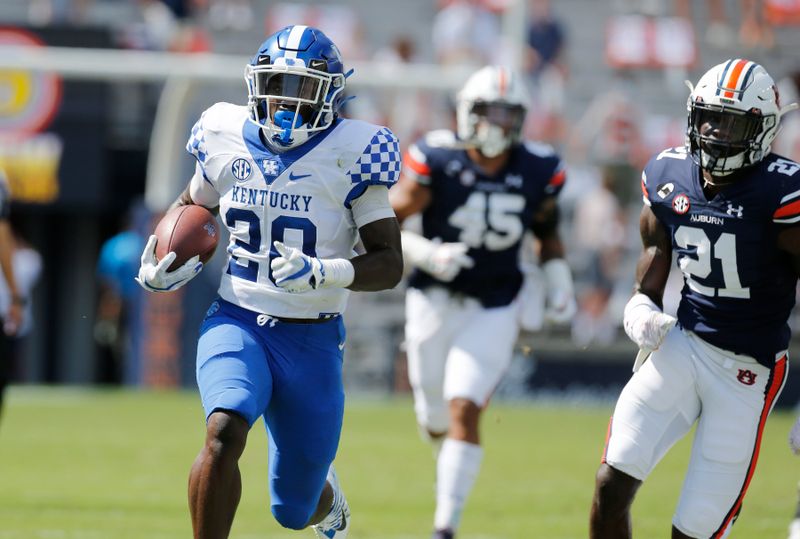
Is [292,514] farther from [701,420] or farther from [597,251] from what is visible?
[597,251]

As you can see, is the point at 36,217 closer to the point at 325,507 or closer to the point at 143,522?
the point at 143,522

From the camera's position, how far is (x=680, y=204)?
5.09 metres

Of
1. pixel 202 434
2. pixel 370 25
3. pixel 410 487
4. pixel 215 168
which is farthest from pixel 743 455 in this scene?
pixel 370 25

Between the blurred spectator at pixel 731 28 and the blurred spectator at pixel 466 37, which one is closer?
the blurred spectator at pixel 466 37


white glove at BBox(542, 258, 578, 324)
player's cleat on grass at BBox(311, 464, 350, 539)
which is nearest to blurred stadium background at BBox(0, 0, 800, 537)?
white glove at BBox(542, 258, 578, 324)

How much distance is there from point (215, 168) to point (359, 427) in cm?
717

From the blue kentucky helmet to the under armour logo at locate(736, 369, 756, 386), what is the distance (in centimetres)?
173

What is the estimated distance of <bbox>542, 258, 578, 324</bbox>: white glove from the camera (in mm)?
7297

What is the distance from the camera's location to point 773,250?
5.01 meters

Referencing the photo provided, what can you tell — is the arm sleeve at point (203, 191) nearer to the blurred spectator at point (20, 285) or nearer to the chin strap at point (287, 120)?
the chin strap at point (287, 120)

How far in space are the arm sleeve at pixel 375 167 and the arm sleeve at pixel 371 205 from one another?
18mm

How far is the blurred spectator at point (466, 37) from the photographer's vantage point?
1619cm

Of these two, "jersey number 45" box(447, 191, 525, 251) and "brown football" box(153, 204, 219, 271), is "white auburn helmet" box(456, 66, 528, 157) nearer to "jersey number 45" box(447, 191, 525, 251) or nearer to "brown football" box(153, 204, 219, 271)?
"jersey number 45" box(447, 191, 525, 251)

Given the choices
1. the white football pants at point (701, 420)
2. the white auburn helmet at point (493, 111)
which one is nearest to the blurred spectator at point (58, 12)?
the white auburn helmet at point (493, 111)
